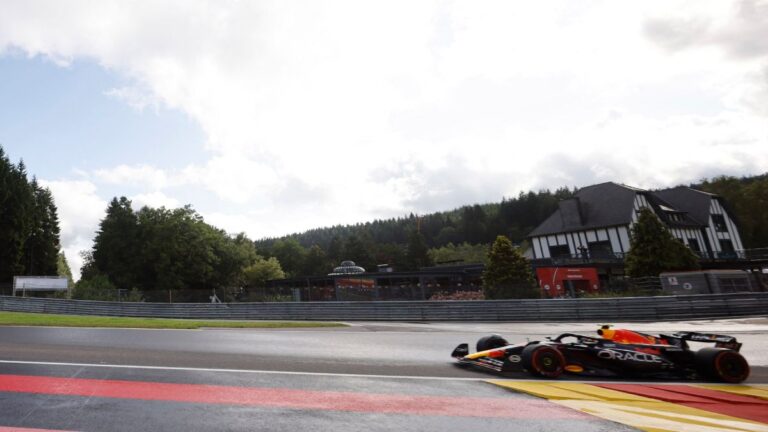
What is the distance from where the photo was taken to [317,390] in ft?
22.2

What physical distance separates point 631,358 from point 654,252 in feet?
98.5

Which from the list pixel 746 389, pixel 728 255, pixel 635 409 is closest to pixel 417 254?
pixel 728 255

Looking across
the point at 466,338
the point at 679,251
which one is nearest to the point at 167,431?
the point at 466,338

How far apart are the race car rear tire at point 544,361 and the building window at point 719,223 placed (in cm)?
6296

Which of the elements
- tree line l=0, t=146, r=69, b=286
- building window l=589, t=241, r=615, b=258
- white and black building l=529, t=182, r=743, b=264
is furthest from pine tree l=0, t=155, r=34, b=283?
building window l=589, t=241, r=615, b=258

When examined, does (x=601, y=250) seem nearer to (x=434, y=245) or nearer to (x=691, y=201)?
(x=691, y=201)

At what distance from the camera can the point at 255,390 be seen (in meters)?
6.69

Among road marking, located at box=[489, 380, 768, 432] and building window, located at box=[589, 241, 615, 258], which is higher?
building window, located at box=[589, 241, 615, 258]

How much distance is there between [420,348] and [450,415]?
19.8 feet

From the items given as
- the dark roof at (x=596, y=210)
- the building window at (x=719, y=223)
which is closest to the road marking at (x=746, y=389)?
the dark roof at (x=596, y=210)

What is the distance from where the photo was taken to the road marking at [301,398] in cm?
580

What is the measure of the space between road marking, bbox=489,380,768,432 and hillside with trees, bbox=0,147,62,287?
63.4m

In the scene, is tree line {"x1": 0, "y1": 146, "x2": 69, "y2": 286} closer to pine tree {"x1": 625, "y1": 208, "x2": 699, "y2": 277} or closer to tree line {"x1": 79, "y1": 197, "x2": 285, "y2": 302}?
tree line {"x1": 79, "y1": 197, "x2": 285, "y2": 302}

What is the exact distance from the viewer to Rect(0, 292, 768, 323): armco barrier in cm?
2042
